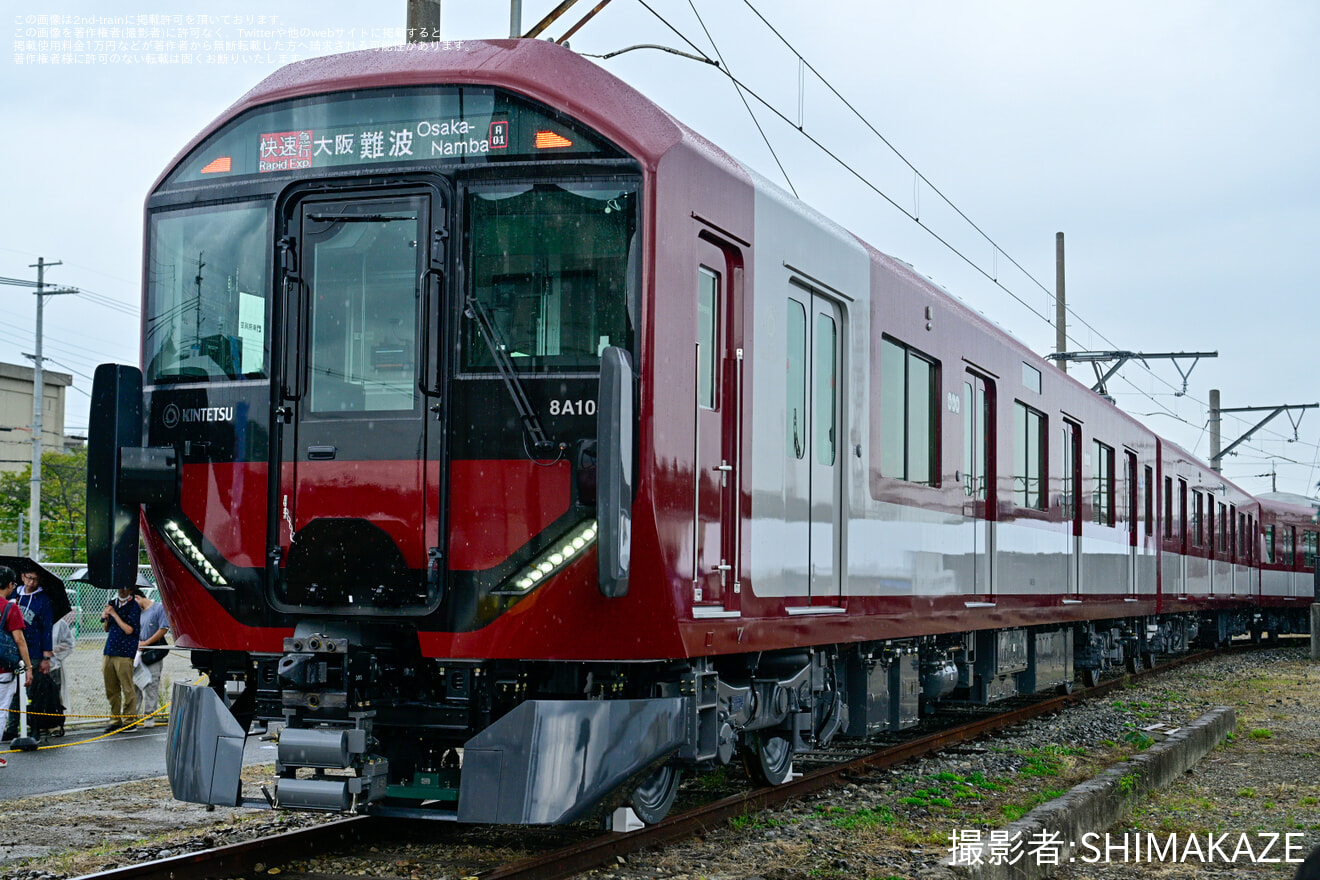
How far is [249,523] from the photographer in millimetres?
6766

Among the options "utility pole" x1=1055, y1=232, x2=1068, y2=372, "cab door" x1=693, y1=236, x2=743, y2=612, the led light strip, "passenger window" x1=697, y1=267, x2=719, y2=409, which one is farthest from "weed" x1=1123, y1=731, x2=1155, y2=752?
"utility pole" x1=1055, y1=232, x2=1068, y2=372

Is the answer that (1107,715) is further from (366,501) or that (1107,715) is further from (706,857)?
(366,501)

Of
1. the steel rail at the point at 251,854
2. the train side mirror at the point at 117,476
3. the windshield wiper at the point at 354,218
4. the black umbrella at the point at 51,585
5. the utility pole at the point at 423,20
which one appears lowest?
the steel rail at the point at 251,854

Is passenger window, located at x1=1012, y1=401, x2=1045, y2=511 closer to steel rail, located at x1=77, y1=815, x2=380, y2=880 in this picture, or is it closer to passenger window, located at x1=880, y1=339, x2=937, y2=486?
passenger window, located at x1=880, y1=339, x2=937, y2=486

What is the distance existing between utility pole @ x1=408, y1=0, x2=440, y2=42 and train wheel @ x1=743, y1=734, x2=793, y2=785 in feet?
19.1

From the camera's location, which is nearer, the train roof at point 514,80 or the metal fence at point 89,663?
the train roof at point 514,80

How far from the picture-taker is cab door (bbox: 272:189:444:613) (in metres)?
6.50

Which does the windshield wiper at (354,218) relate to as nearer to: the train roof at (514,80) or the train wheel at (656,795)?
the train roof at (514,80)

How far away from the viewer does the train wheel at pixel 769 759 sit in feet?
28.1

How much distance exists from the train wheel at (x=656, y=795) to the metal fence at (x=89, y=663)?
24.0ft

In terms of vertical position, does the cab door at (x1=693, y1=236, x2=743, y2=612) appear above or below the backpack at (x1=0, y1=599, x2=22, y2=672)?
above

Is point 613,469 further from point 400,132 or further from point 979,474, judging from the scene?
point 979,474

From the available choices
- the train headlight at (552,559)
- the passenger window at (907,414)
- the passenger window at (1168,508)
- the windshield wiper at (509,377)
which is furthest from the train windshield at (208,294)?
the passenger window at (1168,508)

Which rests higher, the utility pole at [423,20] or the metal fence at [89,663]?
the utility pole at [423,20]
